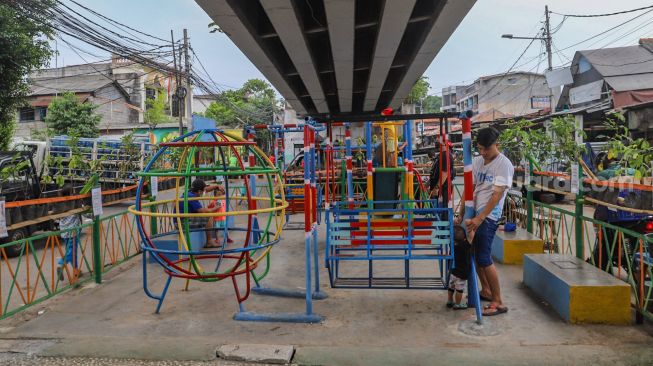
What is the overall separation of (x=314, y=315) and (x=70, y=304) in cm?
288

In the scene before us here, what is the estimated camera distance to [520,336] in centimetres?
410

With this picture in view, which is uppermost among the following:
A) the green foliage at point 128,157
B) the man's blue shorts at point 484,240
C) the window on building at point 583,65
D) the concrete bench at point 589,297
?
the window on building at point 583,65

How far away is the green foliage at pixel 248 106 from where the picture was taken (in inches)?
1607

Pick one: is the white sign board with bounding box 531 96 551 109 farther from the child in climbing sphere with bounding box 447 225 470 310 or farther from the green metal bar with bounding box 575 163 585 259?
the child in climbing sphere with bounding box 447 225 470 310

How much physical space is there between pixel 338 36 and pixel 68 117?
2770 cm

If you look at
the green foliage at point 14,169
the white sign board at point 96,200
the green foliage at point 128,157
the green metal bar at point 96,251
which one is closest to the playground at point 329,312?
the green metal bar at point 96,251

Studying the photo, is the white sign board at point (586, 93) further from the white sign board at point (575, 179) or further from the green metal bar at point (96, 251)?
the green metal bar at point (96, 251)

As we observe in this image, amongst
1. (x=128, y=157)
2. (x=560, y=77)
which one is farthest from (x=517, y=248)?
(x=560, y=77)

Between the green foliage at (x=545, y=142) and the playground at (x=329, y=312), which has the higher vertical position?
the green foliage at (x=545, y=142)

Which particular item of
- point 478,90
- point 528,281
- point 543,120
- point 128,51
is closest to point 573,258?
point 528,281

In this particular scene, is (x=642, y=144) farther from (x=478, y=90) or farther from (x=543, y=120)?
(x=478, y=90)

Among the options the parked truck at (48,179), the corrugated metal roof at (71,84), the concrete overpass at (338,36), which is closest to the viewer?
the concrete overpass at (338,36)

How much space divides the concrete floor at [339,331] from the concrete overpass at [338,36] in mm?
2575

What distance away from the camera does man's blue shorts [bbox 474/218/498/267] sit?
15.3 ft
